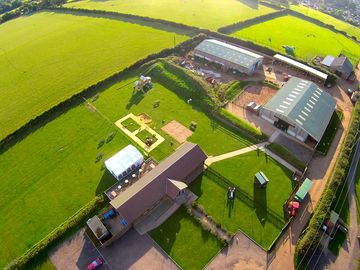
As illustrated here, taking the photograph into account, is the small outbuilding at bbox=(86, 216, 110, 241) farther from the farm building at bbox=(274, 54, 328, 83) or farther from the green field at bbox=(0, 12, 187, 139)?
the farm building at bbox=(274, 54, 328, 83)

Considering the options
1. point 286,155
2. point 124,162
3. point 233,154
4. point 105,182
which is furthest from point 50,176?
point 286,155

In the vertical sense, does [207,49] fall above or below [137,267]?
above

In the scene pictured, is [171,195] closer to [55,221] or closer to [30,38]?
[55,221]

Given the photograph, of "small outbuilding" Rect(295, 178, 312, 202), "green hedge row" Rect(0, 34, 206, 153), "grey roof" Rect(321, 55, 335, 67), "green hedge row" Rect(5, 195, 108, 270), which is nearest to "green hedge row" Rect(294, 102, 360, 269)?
"small outbuilding" Rect(295, 178, 312, 202)

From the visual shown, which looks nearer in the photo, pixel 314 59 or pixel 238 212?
pixel 238 212

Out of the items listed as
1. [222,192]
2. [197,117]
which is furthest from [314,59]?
[222,192]

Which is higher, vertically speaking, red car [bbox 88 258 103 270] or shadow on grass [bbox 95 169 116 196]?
shadow on grass [bbox 95 169 116 196]

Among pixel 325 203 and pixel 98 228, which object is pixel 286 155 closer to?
pixel 325 203
